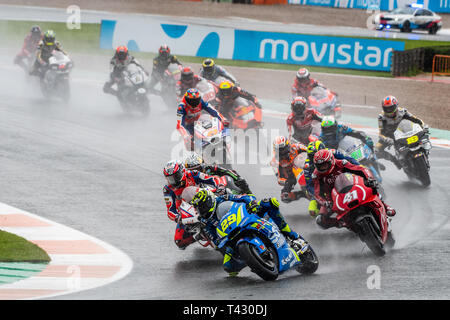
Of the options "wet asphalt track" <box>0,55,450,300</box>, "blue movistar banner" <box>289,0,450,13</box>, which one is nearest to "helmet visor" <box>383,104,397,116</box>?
"wet asphalt track" <box>0,55,450,300</box>

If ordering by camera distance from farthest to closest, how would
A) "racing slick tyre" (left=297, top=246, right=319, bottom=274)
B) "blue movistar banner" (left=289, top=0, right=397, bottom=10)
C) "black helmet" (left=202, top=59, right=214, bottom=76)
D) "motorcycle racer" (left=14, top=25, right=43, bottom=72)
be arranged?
"blue movistar banner" (left=289, top=0, right=397, bottom=10)
"motorcycle racer" (left=14, top=25, right=43, bottom=72)
"black helmet" (left=202, top=59, right=214, bottom=76)
"racing slick tyre" (left=297, top=246, right=319, bottom=274)

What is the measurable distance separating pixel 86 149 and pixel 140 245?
763 cm

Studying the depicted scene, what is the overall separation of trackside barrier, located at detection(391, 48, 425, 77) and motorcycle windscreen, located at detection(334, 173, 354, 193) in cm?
1983

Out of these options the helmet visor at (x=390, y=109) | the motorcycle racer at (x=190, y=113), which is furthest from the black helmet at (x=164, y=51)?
the helmet visor at (x=390, y=109)

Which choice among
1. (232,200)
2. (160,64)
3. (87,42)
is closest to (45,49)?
(160,64)

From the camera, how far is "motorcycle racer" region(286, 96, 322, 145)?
16.9 m

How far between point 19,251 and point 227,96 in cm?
934

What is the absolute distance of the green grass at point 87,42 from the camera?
32.2 m

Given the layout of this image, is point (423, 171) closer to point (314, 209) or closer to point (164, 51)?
point (314, 209)

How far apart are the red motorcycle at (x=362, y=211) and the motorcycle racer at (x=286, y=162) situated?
266cm

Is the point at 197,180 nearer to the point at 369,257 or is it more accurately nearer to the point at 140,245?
the point at 140,245

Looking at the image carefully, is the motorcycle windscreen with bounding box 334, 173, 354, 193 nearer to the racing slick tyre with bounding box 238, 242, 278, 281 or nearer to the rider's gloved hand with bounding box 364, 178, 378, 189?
the rider's gloved hand with bounding box 364, 178, 378, 189
